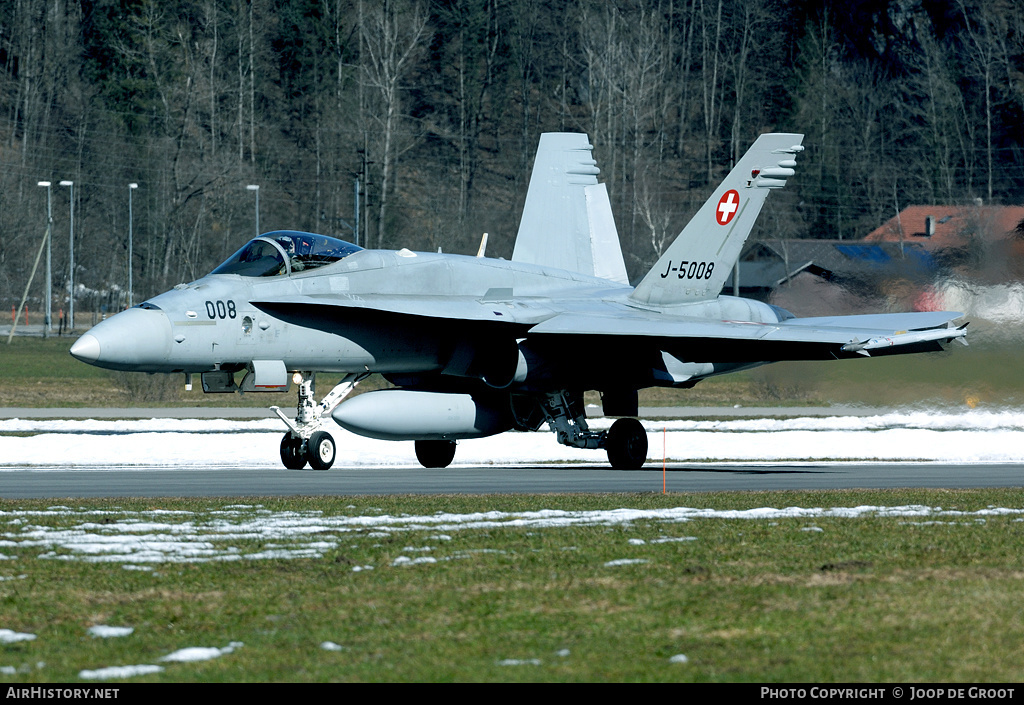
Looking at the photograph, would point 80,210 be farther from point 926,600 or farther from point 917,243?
point 926,600

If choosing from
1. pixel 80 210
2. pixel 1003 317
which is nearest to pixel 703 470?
pixel 1003 317

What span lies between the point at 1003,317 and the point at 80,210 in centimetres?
6930

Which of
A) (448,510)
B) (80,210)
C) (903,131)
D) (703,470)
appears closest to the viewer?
(448,510)

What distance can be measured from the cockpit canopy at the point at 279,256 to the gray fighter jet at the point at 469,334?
0.9 inches

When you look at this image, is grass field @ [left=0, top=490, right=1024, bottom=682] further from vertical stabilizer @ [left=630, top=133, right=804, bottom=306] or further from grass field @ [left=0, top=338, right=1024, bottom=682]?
vertical stabilizer @ [left=630, top=133, right=804, bottom=306]

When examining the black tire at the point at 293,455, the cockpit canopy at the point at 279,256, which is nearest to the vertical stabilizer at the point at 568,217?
the cockpit canopy at the point at 279,256

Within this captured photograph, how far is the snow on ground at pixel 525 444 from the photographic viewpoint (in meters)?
21.7

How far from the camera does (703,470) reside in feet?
65.2

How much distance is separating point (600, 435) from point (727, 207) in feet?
12.8


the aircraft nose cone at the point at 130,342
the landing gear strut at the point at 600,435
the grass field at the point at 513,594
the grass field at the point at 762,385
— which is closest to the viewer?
the grass field at the point at 513,594

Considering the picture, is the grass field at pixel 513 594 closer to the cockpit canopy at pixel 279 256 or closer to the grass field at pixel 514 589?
the grass field at pixel 514 589

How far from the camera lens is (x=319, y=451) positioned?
1894 cm

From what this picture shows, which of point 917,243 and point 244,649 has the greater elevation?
point 917,243

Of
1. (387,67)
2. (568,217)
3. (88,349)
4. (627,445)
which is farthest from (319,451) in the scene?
(387,67)
